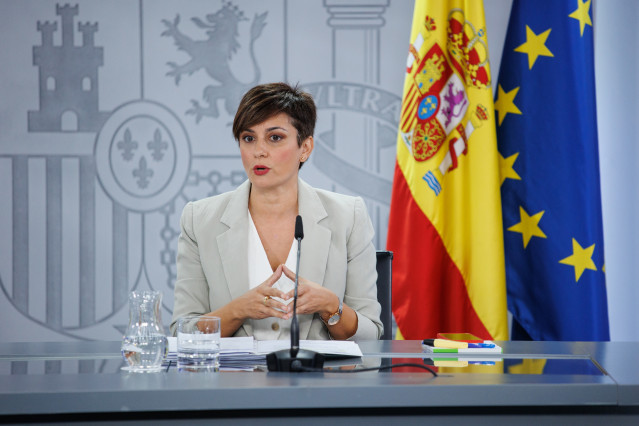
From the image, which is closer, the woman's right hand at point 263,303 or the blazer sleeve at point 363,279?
the woman's right hand at point 263,303

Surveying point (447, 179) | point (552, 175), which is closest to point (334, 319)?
point (447, 179)

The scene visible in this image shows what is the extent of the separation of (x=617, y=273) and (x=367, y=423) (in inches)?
95.4

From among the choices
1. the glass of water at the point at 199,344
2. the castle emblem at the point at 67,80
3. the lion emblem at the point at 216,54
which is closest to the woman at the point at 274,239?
the glass of water at the point at 199,344

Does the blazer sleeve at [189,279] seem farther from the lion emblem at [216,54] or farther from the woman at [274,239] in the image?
the lion emblem at [216,54]

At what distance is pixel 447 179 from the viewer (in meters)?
2.93

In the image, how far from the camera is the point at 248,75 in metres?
3.24

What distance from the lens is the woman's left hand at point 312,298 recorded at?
5.92 ft

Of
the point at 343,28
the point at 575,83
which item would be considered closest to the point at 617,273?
the point at 575,83

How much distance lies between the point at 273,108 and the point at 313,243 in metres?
0.43

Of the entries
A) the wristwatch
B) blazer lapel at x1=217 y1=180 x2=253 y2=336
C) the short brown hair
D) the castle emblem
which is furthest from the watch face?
the castle emblem

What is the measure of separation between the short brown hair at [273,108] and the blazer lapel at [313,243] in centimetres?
21

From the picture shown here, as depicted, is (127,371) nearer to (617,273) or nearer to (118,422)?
(118,422)

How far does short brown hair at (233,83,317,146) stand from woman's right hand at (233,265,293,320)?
0.49 m

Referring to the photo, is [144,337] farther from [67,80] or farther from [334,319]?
[67,80]
